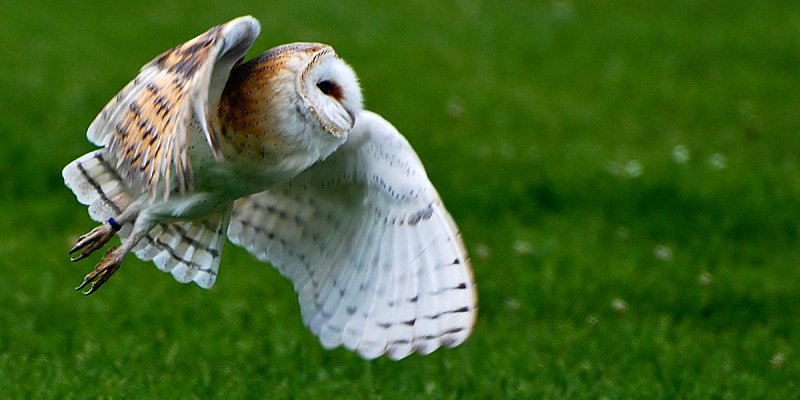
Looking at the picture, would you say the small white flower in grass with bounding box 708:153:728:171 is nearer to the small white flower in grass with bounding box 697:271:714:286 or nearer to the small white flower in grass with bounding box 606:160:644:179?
the small white flower in grass with bounding box 606:160:644:179

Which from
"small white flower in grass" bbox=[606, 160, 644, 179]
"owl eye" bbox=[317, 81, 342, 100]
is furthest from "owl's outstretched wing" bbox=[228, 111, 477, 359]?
"small white flower in grass" bbox=[606, 160, 644, 179]

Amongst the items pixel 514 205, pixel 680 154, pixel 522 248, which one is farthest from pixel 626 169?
pixel 522 248

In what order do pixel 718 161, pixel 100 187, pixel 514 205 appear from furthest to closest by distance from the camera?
pixel 718 161
pixel 514 205
pixel 100 187

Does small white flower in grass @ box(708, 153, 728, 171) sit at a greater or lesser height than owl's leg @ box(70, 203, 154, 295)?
lesser

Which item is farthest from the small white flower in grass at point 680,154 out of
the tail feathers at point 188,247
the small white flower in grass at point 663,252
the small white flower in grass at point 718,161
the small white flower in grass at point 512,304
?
the tail feathers at point 188,247

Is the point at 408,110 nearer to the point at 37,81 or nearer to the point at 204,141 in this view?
the point at 37,81

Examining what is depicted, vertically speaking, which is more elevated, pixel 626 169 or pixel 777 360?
pixel 777 360

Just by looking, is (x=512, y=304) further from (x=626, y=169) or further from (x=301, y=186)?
(x=626, y=169)

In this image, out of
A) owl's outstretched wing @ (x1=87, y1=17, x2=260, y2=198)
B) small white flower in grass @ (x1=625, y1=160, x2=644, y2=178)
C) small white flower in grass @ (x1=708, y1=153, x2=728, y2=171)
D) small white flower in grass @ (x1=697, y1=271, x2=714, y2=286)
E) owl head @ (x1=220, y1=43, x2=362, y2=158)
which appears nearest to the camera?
owl's outstretched wing @ (x1=87, y1=17, x2=260, y2=198)

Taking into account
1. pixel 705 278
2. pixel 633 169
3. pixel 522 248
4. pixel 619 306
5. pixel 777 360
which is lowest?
pixel 633 169
